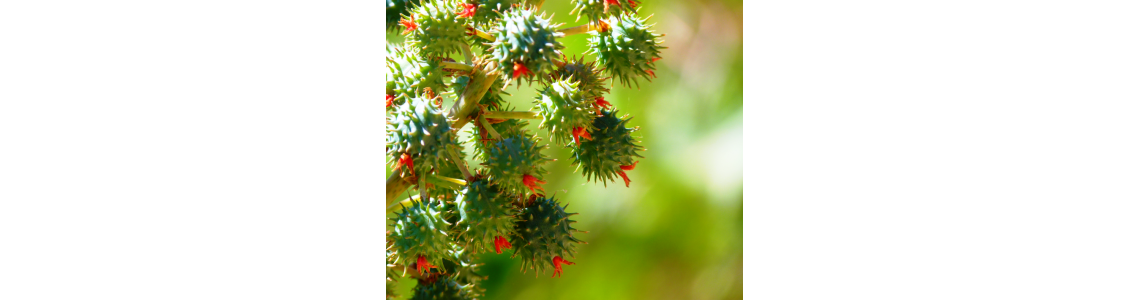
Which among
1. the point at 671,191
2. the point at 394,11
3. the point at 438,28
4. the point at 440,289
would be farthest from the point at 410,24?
the point at 671,191

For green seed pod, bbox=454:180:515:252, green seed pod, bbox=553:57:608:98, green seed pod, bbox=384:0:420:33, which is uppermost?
green seed pod, bbox=384:0:420:33

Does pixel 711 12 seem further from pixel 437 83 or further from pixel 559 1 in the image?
pixel 437 83

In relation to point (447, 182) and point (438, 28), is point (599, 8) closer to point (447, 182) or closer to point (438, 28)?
point (438, 28)

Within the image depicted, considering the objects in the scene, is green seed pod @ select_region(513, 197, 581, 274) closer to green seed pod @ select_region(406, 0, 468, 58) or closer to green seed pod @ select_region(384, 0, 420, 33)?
green seed pod @ select_region(406, 0, 468, 58)

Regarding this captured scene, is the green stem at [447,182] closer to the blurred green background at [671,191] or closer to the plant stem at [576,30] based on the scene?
the plant stem at [576,30]

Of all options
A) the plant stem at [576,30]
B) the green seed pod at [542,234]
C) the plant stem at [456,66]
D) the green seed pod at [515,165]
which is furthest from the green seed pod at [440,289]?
the plant stem at [576,30]

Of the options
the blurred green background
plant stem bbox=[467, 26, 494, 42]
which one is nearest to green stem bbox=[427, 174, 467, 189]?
plant stem bbox=[467, 26, 494, 42]
